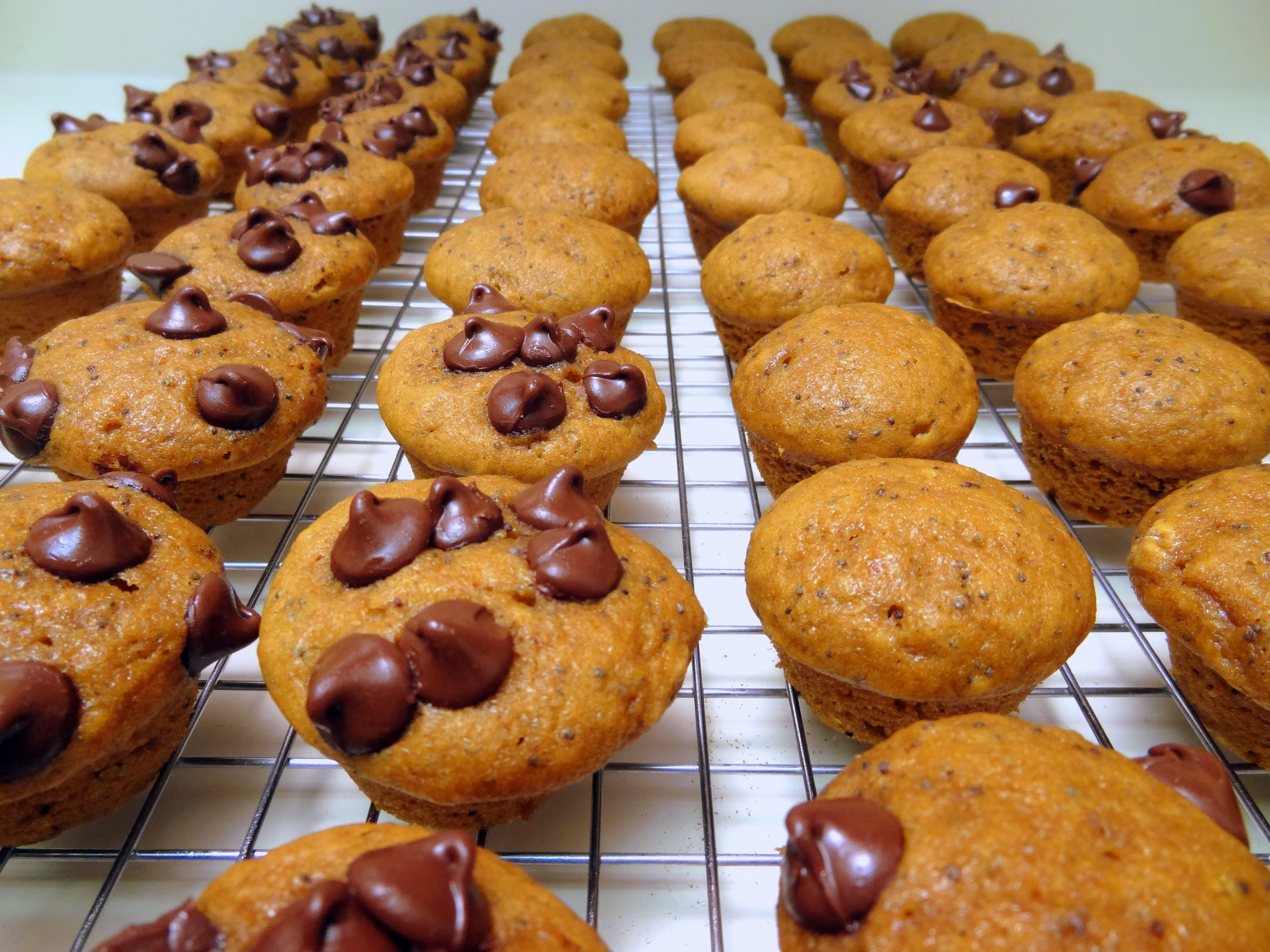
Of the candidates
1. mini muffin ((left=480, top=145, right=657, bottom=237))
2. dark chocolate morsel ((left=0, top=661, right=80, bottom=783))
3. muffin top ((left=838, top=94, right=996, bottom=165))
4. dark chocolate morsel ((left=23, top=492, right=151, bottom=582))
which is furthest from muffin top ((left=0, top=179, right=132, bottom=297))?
muffin top ((left=838, top=94, right=996, bottom=165))

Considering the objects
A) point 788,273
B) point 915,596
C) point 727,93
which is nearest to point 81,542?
point 915,596

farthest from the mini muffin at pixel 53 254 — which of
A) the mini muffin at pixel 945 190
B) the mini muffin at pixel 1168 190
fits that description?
the mini muffin at pixel 1168 190

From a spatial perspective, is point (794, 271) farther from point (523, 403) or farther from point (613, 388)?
point (523, 403)

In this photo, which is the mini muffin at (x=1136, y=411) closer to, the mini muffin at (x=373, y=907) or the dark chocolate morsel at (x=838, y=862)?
the dark chocolate morsel at (x=838, y=862)

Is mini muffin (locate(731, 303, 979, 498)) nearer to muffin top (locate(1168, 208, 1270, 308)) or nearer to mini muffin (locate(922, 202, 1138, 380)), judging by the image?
mini muffin (locate(922, 202, 1138, 380))

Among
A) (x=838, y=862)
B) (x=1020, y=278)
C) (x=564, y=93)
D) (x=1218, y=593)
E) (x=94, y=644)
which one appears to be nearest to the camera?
(x=838, y=862)

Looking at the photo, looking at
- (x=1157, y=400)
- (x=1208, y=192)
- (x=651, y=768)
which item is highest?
(x=1208, y=192)

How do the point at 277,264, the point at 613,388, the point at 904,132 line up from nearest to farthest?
the point at 613,388, the point at 277,264, the point at 904,132
